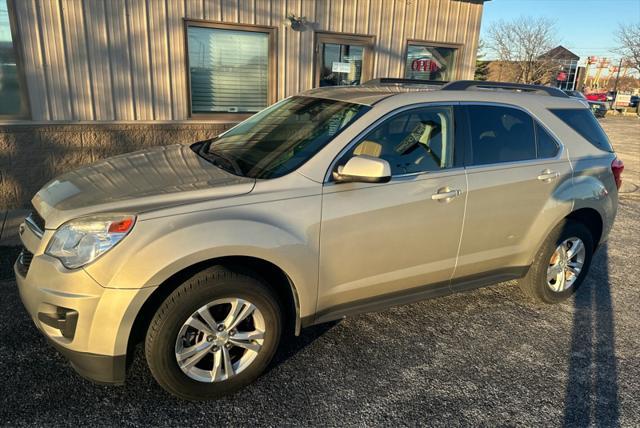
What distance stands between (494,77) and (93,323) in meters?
44.5

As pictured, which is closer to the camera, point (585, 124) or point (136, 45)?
point (585, 124)

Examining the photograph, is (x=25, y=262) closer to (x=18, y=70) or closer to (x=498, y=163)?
(x=498, y=163)

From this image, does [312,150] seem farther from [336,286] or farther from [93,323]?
[93,323]

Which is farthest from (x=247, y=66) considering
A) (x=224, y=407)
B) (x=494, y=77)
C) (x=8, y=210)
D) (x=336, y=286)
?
(x=494, y=77)

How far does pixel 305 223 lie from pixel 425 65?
7.02 meters

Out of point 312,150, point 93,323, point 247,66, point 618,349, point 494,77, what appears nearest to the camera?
point 93,323

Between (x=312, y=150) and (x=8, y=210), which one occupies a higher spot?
(x=312, y=150)

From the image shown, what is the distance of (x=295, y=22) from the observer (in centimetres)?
717

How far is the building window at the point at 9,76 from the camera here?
5660 millimetres

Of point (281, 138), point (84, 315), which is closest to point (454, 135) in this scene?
point (281, 138)

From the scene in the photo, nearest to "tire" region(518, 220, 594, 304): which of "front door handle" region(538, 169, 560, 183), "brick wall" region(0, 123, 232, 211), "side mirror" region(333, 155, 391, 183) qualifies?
"front door handle" region(538, 169, 560, 183)

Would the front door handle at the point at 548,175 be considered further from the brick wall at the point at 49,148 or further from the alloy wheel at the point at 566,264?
the brick wall at the point at 49,148

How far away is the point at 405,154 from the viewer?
10.5 ft

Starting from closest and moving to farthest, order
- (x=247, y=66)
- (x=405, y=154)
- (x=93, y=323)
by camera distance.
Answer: (x=93, y=323), (x=405, y=154), (x=247, y=66)
